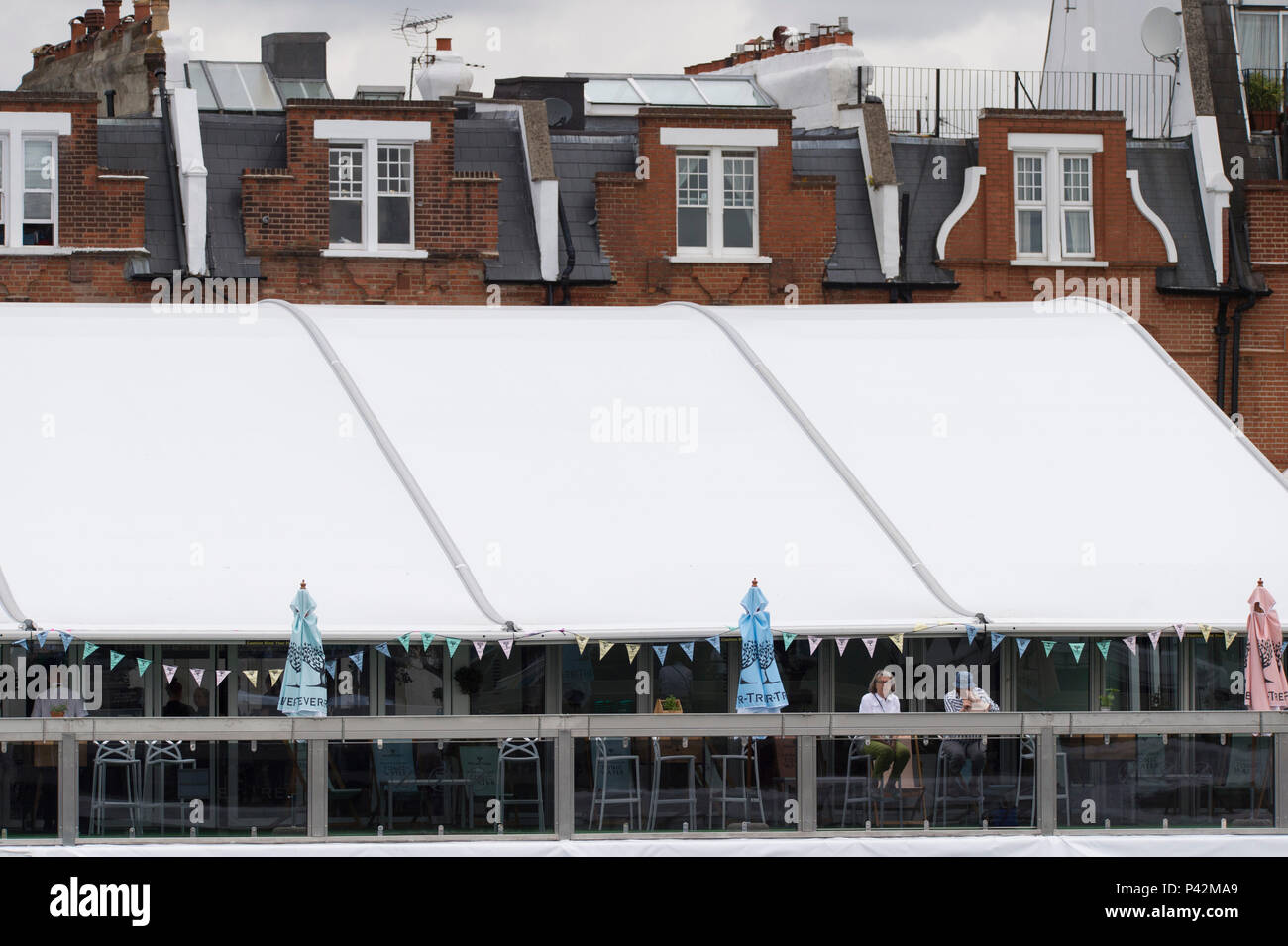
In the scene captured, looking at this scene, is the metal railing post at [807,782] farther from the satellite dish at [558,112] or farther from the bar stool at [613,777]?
the satellite dish at [558,112]

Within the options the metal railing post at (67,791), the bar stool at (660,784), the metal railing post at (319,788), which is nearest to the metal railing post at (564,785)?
the bar stool at (660,784)

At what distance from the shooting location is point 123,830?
1638cm

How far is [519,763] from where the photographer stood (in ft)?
55.2

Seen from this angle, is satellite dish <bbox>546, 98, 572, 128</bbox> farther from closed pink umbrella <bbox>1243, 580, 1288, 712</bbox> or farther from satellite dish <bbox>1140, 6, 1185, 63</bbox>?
closed pink umbrella <bbox>1243, 580, 1288, 712</bbox>

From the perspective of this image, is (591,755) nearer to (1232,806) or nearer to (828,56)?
(1232,806)

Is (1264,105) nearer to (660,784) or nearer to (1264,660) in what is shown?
(1264,660)

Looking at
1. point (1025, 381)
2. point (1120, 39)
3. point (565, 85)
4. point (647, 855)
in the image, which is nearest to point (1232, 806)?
point (647, 855)

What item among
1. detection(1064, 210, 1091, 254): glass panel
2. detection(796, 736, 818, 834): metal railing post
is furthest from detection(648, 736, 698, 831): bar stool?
detection(1064, 210, 1091, 254): glass panel

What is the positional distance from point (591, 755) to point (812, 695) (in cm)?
492

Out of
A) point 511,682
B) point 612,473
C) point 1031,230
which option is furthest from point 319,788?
point 1031,230

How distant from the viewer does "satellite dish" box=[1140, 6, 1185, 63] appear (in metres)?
30.9

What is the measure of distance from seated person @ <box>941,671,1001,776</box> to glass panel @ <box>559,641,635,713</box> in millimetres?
3079

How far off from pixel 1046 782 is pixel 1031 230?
43.5ft

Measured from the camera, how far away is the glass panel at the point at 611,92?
121ft
